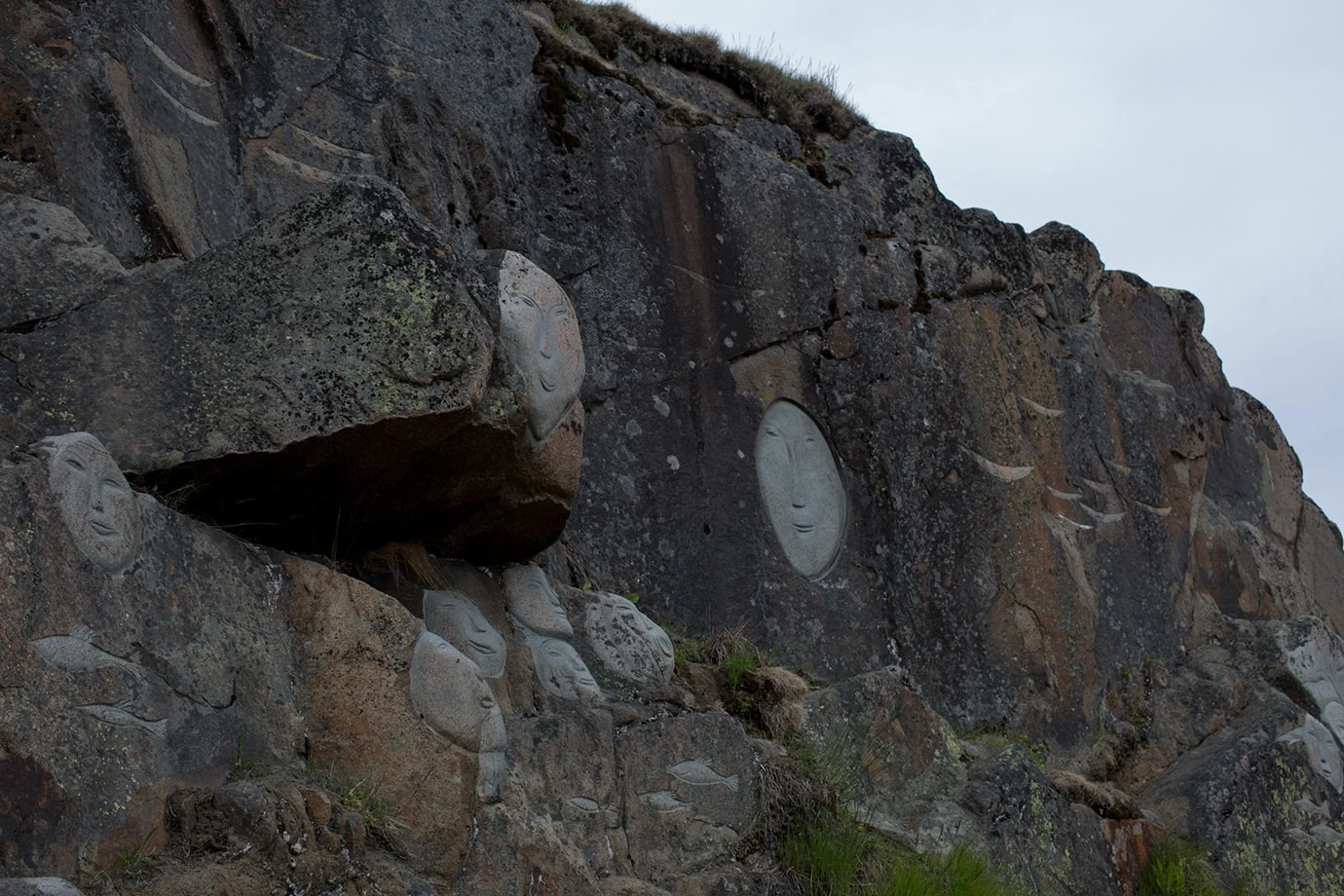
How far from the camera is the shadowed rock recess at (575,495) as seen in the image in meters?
4.12

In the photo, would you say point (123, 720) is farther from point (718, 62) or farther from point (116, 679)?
point (718, 62)

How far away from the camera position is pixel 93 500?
392 cm

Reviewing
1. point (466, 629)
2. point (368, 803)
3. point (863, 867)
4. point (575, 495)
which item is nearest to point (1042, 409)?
point (863, 867)

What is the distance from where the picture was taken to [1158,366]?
10672mm

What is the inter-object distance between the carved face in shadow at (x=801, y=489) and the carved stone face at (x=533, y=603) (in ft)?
8.48

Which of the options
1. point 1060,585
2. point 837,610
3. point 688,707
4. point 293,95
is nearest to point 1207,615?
point 1060,585

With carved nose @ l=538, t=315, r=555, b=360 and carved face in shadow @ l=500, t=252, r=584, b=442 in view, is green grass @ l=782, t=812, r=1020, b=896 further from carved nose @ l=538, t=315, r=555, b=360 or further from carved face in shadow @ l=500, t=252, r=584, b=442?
carved nose @ l=538, t=315, r=555, b=360

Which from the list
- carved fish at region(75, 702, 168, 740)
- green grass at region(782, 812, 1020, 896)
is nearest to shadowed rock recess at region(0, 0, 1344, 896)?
carved fish at region(75, 702, 168, 740)

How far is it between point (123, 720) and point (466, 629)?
1607mm

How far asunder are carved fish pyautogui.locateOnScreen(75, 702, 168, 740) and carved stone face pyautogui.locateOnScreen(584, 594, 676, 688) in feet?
7.41

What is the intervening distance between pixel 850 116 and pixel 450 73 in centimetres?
289

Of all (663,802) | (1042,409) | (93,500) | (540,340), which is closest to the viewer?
(93,500)

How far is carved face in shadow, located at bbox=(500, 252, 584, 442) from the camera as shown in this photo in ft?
16.9

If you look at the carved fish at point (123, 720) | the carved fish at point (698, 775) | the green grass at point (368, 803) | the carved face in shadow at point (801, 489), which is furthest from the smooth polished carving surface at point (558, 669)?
the carved face in shadow at point (801, 489)
